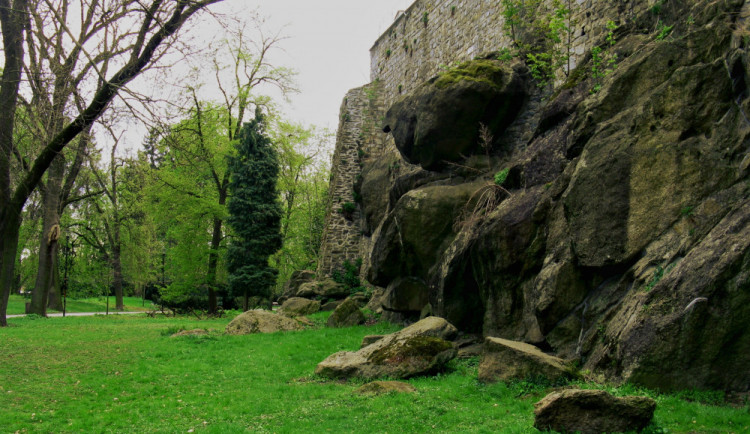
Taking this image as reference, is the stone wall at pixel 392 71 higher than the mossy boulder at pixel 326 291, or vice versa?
the stone wall at pixel 392 71

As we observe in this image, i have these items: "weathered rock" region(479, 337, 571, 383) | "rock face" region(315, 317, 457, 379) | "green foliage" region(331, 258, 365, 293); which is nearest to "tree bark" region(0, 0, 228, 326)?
"rock face" region(315, 317, 457, 379)

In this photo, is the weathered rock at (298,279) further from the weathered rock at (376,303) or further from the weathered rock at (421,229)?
the weathered rock at (421,229)

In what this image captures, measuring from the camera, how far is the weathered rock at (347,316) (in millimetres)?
15484

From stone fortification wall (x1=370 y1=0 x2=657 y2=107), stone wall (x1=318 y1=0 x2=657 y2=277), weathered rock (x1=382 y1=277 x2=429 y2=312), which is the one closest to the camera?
stone fortification wall (x1=370 y1=0 x2=657 y2=107)

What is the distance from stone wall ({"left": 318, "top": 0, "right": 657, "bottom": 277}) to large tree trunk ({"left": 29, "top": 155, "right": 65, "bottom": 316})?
10.2 meters

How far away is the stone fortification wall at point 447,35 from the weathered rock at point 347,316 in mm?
8408

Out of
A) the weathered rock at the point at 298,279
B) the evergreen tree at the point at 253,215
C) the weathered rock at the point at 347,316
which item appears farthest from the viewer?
the weathered rock at the point at 298,279

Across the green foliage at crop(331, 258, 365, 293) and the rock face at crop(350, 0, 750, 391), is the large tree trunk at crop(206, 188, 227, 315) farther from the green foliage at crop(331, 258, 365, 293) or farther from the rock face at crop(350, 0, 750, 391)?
the rock face at crop(350, 0, 750, 391)

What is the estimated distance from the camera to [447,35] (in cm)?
1941

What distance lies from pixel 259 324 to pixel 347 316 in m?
2.55

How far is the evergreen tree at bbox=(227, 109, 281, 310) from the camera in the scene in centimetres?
2241

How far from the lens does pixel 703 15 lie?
812cm

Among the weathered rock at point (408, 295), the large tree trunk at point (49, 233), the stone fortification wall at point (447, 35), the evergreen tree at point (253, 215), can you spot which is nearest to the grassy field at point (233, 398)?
the weathered rock at point (408, 295)

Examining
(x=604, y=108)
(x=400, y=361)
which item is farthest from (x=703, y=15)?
(x=400, y=361)
